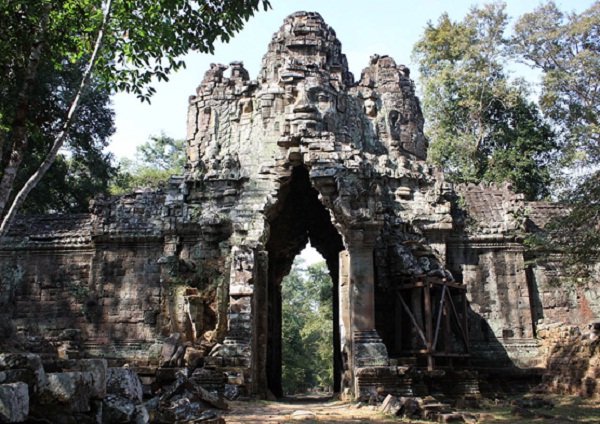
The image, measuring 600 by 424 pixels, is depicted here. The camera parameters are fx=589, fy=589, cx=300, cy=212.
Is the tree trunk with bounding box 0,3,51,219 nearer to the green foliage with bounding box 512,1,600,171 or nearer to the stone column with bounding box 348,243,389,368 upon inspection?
the stone column with bounding box 348,243,389,368

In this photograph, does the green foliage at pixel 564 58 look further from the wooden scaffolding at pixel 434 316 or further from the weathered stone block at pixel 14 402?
the weathered stone block at pixel 14 402

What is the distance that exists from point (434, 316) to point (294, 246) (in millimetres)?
4761

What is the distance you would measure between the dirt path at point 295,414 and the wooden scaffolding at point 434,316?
2.62m

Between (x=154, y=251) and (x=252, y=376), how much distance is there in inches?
207

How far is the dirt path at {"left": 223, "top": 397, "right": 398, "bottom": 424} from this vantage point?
8492mm

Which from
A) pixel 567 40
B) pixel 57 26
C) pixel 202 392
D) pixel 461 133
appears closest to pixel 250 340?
pixel 202 392

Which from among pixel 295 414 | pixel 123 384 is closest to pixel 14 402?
pixel 123 384

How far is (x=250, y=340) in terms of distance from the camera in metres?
11.4

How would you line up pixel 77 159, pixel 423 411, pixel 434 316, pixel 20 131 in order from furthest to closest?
pixel 77 159, pixel 434 316, pixel 423 411, pixel 20 131

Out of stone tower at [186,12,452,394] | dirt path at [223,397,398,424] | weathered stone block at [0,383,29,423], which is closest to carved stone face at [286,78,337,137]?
stone tower at [186,12,452,394]

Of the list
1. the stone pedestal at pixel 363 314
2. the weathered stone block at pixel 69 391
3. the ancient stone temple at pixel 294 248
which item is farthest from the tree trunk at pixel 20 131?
the stone pedestal at pixel 363 314

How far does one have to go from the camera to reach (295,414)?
30.0 feet

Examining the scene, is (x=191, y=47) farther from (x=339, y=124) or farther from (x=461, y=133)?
(x=461, y=133)

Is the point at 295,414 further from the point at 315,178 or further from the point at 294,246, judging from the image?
the point at 294,246
